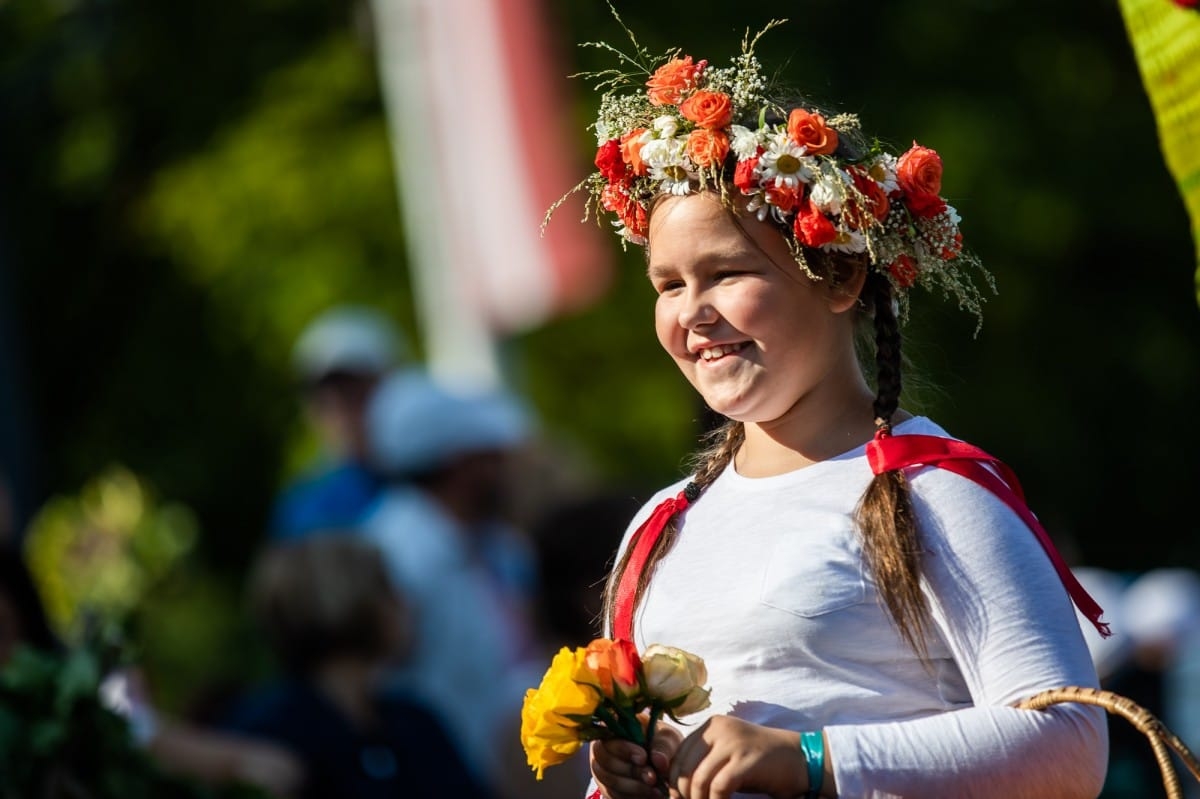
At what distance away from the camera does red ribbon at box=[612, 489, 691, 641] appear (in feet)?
8.82

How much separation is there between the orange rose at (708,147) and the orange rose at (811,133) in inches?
3.6

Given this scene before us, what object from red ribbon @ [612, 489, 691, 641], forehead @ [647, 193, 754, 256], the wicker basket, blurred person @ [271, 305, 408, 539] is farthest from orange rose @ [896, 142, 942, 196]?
blurred person @ [271, 305, 408, 539]

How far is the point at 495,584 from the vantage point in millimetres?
6762

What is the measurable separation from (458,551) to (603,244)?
550 cm

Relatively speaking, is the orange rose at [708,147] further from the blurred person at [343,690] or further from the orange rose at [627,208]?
the blurred person at [343,690]

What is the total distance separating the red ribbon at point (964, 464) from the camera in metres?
2.45

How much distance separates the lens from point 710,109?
2.57 metres

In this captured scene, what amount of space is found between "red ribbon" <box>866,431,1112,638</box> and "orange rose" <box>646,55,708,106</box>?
1.86 feet

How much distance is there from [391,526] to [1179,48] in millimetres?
4315

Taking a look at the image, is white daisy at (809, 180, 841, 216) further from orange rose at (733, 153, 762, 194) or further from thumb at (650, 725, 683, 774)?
thumb at (650, 725, 683, 774)

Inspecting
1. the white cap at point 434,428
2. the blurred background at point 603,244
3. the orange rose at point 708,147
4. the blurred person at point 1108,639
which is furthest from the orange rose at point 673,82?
the blurred background at point 603,244

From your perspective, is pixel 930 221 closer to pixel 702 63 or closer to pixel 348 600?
pixel 702 63

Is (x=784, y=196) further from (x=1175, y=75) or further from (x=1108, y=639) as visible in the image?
(x=1108, y=639)

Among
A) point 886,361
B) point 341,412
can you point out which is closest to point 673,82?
point 886,361
